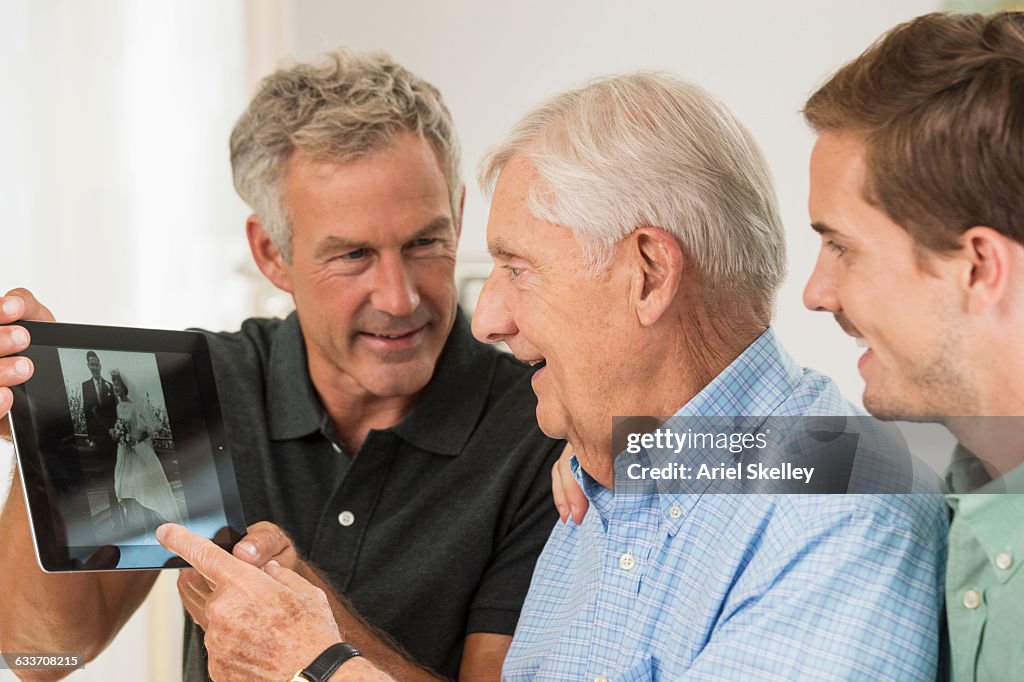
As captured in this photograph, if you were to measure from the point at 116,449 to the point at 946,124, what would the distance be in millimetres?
974

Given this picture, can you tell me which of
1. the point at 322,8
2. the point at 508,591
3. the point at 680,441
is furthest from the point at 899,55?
the point at 322,8

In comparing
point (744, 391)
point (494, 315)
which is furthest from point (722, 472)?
point (494, 315)

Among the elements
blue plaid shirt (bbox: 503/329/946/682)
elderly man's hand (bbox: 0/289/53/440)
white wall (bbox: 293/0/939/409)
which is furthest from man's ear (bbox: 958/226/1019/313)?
white wall (bbox: 293/0/939/409)

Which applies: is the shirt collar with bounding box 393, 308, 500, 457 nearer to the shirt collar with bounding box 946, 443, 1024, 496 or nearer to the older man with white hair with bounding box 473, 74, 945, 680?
the older man with white hair with bounding box 473, 74, 945, 680

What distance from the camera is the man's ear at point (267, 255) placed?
1.72 metres

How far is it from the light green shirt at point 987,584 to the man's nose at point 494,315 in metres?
0.53

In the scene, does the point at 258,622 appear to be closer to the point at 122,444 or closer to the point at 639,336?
the point at 122,444

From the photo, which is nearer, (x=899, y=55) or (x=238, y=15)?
(x=899, y=55)

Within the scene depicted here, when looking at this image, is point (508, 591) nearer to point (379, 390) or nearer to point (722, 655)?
point (379, 390)

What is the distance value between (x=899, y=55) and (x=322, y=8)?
72.3 inches

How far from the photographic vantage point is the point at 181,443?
1.33 m

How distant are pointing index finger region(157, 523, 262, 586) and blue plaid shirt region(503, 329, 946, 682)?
35cm

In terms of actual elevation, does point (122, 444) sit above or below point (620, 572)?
above

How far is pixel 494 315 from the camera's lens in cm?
128
